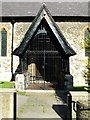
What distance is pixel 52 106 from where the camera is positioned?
43.3 ft

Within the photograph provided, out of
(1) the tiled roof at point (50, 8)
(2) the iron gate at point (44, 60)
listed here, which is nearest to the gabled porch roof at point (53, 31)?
(2) the iron gate at point (44, 60)

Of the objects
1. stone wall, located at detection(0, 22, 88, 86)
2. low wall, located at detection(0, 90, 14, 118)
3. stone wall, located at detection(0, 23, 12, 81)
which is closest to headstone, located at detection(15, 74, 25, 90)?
stone wall, located at detection(0, 22, 88, 86)

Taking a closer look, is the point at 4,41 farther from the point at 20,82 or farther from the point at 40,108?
the point at 40,108

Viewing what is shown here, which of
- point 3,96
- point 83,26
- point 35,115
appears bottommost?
point 35,115

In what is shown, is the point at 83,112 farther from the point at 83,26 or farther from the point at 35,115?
the point at 83,26

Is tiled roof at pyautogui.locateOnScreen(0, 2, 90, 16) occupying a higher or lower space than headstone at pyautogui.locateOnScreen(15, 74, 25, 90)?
higher

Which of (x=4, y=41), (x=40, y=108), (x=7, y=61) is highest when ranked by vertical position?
(x=4, y=41)

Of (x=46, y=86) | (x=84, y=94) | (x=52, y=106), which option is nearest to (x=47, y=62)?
(x=46, y=86)

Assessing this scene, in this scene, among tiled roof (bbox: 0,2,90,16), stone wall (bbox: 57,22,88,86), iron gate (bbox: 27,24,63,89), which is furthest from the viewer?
tiled roof (bbox: 0,2,90,16)

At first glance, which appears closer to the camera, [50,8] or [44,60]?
[44,60]

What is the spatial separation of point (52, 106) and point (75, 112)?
4130 mm

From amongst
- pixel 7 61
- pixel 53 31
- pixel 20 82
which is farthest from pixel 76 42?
pixel 20 82

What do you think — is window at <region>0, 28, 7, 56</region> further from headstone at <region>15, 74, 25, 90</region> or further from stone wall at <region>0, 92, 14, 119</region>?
stone wall at <region>0, 92, 14, 119</region>

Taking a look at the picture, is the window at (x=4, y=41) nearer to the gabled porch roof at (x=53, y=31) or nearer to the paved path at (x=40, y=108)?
the gabled porch roof at (x=53, y=31)
